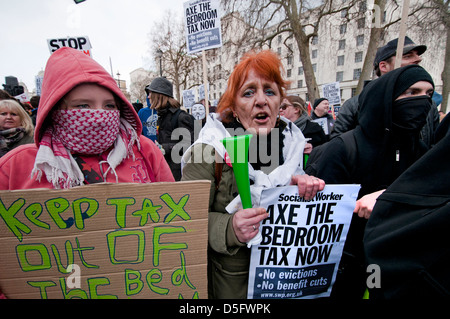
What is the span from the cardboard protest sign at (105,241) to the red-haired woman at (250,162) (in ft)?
0.63

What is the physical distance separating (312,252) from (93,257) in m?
1.08

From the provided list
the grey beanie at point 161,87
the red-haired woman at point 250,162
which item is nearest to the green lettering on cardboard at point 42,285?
the red-haired woman at point 250,162

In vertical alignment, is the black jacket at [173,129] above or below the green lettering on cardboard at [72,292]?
above

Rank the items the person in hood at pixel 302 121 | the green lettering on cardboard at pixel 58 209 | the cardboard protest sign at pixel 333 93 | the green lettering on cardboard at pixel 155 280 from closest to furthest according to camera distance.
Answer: the green lettering on cardboard at pixel 58 209 < the green lettering on cardboard at pixel 155 280 < the person in hood at pixel 302 121 < the cardboard protest sign at pixel 333 93

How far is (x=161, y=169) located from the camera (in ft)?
4.59

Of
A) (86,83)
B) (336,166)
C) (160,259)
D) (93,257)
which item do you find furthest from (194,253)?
(336,166)

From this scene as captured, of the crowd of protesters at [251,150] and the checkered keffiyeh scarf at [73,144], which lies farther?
the checkered keffiyeh scarf at [73,144]

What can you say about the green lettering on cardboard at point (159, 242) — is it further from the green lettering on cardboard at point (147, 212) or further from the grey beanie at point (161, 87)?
the grey beanie at point (161, 87)

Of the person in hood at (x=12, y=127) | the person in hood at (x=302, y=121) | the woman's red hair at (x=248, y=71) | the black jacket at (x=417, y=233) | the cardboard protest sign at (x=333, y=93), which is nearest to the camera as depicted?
the black jacket at (x=417, y=233)

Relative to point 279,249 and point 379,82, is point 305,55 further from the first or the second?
point 279,249

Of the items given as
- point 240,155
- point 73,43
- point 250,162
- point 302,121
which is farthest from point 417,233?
point 73,43

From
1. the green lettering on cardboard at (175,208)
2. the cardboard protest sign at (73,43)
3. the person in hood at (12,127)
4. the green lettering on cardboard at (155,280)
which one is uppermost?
the cardboard protest sign at (73,43)

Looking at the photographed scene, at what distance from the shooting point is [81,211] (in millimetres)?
897

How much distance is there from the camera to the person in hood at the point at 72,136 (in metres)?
1.02
